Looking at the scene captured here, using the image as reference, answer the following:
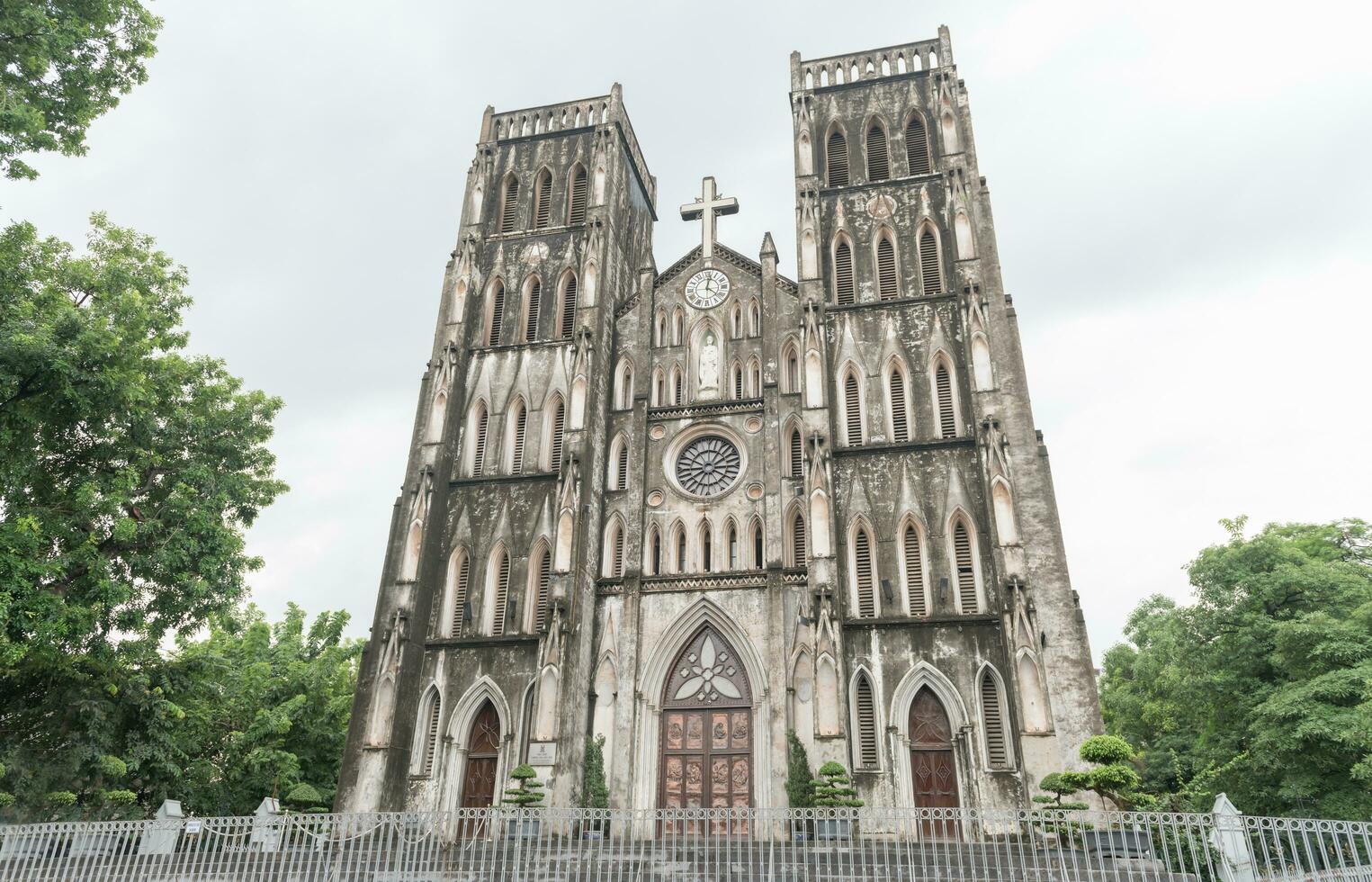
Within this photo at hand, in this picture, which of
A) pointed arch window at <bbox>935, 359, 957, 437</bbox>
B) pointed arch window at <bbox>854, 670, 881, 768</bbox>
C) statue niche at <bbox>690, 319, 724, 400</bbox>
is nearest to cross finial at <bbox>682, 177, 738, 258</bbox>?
statue niche at <bbox>690, 319, 724, 400</bbox>

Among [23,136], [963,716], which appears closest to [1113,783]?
[963,716]

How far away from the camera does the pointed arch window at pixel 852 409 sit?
78.5 feet

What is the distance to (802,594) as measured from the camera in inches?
866

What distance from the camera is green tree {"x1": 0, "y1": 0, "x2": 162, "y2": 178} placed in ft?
45.2

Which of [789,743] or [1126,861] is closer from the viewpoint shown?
[1126,861]

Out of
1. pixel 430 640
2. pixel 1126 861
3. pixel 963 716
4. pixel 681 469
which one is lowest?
pixel 1126 861

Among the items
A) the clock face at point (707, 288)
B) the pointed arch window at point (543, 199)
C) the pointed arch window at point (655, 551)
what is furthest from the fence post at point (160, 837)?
the pointed arch window at point (543, 199)

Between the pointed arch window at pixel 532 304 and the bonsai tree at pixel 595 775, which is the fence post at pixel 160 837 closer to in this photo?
the bonsai tree at pixel 595 775

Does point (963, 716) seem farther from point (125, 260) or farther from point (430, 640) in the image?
point (125, 260)

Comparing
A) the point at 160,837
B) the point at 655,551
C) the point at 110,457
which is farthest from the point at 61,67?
the point at 655,551

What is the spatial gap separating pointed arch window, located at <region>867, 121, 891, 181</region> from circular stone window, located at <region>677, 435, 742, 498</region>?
9.40 meters

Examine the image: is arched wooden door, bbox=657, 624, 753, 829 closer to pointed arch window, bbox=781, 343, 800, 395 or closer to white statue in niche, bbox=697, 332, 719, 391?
pointed arch window, bbox=781, 343, 800, 395

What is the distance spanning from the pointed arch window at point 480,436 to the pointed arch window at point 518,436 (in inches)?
30.2

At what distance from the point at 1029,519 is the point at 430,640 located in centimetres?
1471
